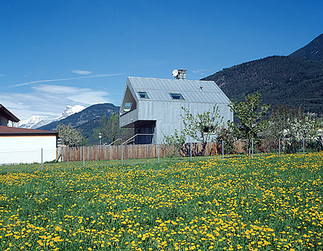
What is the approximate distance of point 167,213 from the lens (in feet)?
26.4

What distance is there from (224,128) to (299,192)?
22.2 m

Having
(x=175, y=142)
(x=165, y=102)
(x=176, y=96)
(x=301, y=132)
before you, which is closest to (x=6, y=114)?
(x=165, y=102)

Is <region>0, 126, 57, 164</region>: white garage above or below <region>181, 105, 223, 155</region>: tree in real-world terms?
below

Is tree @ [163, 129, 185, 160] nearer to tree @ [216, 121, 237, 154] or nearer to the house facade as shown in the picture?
the house facade

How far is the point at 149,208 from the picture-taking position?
8.53m

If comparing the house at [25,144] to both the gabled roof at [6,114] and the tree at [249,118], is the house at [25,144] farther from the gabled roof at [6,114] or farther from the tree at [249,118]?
the tree at [249,118]

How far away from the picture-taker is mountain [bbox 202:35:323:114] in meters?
74.9

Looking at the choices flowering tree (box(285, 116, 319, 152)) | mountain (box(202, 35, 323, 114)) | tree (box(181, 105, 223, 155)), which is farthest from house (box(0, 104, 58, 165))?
mountain (box(202, 35, 323, 114))

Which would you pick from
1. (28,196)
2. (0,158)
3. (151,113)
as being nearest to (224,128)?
(151,113)

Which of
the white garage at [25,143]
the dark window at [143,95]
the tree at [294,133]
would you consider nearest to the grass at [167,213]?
the white garage at [25,143]

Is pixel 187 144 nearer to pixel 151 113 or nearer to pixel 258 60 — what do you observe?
pixel 151 113

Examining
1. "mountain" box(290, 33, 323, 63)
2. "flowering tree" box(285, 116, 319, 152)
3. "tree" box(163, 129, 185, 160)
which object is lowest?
"tree" box(163, 129, 185, 160)

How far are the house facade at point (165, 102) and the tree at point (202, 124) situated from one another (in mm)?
612

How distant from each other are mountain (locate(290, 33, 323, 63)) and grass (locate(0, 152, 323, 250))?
559 feet
